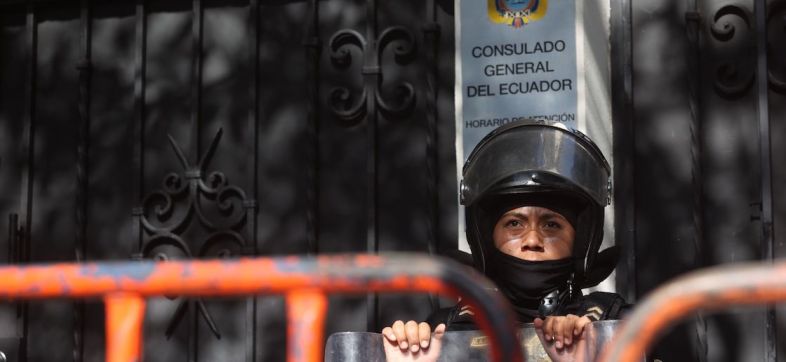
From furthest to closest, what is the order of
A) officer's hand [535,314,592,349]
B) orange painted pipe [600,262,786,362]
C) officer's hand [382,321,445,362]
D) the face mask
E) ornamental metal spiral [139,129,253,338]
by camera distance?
ornamental metal spiral [139,129,253,338], the face mask, officer's hand [382,321,445,362], officer's hand [535,314,592,349], orange painted pipe [600,262,786,362]

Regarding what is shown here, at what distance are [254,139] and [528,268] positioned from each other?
2.20 m

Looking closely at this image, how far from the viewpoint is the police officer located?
363 centimetres

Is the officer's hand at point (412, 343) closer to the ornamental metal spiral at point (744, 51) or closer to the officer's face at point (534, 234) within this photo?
the officer's face at point (534, 234)

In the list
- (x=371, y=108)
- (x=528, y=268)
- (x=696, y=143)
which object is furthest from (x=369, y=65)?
(x=528, y=268)

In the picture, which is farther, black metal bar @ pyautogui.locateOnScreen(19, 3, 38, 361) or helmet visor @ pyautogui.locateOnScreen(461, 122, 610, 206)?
black metal bar @ pyautogui.locateOnScreen(19, 3, 38, 361)

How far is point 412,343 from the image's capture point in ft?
10.3

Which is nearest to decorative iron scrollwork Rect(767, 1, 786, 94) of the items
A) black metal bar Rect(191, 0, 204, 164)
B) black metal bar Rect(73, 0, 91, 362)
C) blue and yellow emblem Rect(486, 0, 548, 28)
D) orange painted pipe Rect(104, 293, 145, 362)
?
blue and yellow emblem Rect(486, 0, 548, 28)

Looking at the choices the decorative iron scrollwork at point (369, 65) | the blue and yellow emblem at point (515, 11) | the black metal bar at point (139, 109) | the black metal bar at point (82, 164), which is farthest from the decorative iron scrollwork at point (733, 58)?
the black metal bar at point (82, 164)

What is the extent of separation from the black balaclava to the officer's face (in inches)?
0.8

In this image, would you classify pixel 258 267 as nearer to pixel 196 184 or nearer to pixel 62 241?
pixel 196 184

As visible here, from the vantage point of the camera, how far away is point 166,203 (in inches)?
221

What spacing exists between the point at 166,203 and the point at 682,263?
7.71ft

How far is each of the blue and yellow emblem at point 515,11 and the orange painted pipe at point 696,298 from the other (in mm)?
3552

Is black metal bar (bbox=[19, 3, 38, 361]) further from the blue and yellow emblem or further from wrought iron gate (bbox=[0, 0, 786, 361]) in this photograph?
the blue and yellow emblem
